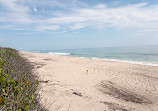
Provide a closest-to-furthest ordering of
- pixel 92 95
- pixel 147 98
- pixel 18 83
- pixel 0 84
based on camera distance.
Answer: pixel 0 84, pixel 18 83, pixel 92 95, pixel 147 98

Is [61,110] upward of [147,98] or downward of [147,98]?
upward

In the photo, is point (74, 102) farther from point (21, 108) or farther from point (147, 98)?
point (147, 98)

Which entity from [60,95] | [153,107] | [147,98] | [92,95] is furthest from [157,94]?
[60,95]

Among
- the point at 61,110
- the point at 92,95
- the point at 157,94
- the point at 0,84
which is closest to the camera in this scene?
the point at 0,84

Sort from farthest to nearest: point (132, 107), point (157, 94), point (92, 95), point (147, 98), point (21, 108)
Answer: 1. point (157, 94)
2. point (147, 98)
3. point (92, 95)
4. point (132, 107)
5. point (21, 108)

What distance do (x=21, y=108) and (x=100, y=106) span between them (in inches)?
124

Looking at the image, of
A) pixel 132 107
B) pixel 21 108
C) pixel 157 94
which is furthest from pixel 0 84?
pixel 157 94

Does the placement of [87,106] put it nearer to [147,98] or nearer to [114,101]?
[114,101]

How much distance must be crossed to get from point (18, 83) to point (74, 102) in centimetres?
254

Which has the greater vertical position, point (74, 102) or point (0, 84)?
point (0, 84)

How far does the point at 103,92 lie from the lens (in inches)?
235

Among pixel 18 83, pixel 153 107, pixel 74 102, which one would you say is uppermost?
Result: pixel 18 83

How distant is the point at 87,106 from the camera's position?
14.5 ft

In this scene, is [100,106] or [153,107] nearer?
[100,106]
